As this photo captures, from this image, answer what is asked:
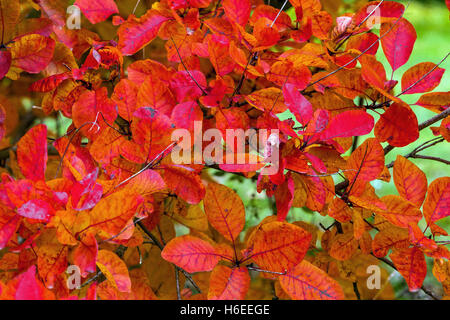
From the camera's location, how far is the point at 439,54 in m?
3.80

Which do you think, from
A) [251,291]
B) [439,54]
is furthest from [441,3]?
[251,291]

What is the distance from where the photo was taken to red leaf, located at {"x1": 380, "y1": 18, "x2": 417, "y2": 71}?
632 mm

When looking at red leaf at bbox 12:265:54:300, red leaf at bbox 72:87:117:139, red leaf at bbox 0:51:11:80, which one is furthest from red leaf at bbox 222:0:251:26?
red leaf at bbox 12:265:54:300

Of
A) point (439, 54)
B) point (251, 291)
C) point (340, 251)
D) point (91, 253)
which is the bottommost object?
point (439, 54)

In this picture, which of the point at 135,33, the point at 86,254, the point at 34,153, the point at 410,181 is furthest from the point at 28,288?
the point at 410,181

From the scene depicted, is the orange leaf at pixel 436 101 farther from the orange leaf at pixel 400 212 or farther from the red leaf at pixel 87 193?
the red leaf at pixel 87 193

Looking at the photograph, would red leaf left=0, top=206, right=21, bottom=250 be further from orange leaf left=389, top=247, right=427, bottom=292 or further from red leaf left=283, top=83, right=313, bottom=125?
orange leaf left=389, top=247, right=427, bottom=292

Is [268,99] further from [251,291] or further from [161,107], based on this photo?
[251,291]

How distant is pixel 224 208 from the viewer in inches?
22.5

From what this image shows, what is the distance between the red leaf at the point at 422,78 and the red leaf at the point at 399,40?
26mm

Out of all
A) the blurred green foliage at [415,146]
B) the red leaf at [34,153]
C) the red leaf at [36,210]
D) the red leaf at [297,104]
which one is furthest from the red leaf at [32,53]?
the blurred green foliage at [415,146]
